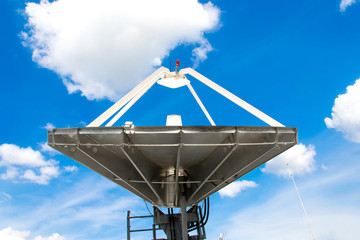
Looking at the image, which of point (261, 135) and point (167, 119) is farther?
point (167, 119)

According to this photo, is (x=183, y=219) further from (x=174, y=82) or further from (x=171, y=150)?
(x=174, y=82)

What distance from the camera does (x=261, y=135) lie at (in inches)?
645

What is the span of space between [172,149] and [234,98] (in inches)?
218

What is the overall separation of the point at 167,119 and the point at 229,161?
15.2 feet

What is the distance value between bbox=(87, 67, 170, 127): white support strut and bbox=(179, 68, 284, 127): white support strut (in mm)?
1539

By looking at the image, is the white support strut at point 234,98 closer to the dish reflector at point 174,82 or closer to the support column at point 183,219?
the dish reflector at point 174,82

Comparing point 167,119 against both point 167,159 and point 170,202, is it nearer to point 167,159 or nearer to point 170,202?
point 167,159

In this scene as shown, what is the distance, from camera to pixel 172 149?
56.2 feet

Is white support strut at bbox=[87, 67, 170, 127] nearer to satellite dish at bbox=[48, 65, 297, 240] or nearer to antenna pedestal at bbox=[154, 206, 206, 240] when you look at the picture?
satellite dish at bbox=[48, 65, 297, 240]

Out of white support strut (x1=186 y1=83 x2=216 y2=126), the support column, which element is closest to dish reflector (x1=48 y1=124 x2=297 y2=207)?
the support column

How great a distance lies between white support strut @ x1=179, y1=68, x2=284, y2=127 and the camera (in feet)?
59.6

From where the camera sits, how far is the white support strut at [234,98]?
18167 millimetres

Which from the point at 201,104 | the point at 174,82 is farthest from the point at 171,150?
the point at 201,104

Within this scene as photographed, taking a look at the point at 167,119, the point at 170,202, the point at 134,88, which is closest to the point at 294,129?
the point at 167,119
